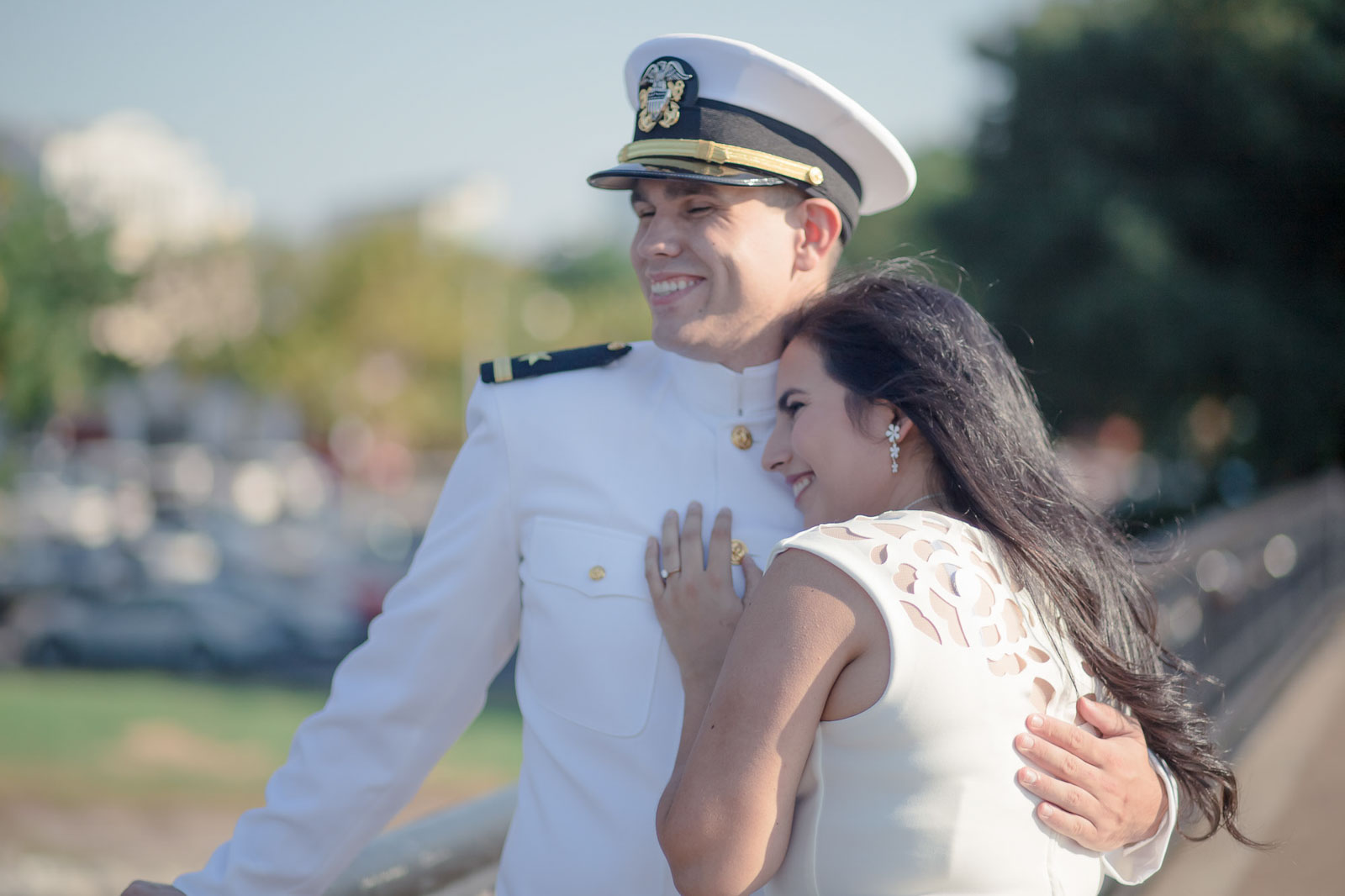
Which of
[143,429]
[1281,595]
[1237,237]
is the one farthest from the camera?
[143,429]

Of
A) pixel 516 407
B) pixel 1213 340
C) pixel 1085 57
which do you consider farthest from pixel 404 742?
pixel 1085 57

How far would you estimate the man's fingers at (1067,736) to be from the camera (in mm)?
1502

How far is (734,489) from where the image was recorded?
6.39 ft

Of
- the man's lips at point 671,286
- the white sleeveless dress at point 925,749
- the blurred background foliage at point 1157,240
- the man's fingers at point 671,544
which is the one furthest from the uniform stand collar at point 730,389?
the blurred background foliage at point 1157,240

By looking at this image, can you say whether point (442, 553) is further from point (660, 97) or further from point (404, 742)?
point (660, 97)

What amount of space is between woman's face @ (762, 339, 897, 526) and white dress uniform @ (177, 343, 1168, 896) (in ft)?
0.50

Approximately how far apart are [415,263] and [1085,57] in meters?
28.7

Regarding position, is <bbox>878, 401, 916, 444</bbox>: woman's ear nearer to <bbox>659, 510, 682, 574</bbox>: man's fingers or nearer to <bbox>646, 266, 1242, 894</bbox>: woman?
<bbox>646, 266, 1242, 894</bbox>: woman

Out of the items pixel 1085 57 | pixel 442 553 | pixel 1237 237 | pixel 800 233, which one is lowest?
pixel 442 553

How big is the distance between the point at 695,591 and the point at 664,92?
926 mm

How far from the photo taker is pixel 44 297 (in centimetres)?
2000

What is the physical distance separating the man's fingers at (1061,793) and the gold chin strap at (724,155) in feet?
3.52

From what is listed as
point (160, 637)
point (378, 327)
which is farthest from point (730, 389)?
point (378, 327)

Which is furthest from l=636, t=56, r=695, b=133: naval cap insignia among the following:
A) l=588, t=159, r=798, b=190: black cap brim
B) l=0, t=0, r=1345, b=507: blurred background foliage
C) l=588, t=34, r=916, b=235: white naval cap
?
l=0, t=0, r=1345, b=507: blurred background foliage
